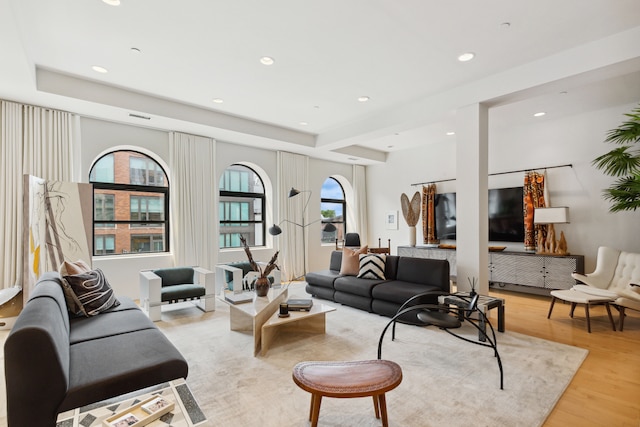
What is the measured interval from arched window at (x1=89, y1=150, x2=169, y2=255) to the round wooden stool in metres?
4.58

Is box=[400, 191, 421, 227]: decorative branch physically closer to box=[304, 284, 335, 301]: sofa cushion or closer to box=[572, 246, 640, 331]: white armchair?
box=[304, 284, 335, 301]: sofa cushion

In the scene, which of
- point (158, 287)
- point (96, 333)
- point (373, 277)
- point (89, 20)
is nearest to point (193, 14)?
point (89, 20)

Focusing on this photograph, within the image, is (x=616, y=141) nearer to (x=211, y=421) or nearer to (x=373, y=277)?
(x=373, y=277)

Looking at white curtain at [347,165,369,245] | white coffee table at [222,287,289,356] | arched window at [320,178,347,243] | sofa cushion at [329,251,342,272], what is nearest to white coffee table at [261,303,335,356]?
white coffee table at [222,287,289,356]

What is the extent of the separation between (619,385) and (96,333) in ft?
13.3

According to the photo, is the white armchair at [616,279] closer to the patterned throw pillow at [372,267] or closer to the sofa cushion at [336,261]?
the patterned throw pillow at [372,267]

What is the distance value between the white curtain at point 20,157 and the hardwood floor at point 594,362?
19.3ft

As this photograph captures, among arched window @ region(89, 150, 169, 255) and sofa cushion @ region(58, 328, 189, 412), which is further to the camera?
arched window @ region(89, 150, 169, 255)

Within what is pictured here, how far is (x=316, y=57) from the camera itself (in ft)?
11.8

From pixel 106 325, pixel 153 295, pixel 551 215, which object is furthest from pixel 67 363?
pixel 551 215

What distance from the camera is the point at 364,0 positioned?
267 cm

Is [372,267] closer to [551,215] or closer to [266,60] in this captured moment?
[551,215]

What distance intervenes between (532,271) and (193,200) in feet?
19.0

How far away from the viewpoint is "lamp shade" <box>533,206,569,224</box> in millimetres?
4996
